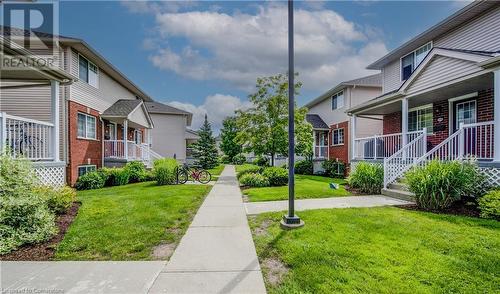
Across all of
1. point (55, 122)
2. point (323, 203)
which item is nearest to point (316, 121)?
point (323, 203)

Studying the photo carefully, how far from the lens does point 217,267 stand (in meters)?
3.99

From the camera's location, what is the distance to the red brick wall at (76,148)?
12.9 meters

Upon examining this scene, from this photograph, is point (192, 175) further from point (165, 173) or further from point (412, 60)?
point (412, 60)

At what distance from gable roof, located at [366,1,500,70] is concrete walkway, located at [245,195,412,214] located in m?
7.84

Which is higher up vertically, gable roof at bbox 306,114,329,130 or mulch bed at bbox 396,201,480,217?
gable roof at bbox 306,114,329,130

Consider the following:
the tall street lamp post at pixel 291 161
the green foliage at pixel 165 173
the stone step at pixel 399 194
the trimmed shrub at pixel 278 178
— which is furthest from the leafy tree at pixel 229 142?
the tall street lamp post at pixel 291 161

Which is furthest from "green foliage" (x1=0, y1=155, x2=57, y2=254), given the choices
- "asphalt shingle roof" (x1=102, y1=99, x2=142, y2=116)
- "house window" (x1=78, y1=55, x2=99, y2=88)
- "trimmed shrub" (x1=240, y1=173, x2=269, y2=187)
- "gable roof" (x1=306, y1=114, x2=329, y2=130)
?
"gable roof" (x1=306, y1=114, x2=329, y2=130)

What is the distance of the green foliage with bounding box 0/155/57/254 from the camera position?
4.82 m

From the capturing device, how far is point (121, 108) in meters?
17.5

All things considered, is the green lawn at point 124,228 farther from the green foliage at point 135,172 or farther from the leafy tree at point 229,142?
the leafy tree at point 229,142

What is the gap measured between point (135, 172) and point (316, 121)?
1609 centimetres

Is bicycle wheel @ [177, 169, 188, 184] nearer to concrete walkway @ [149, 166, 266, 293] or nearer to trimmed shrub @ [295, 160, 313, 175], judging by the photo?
concrete walkway @ [149, 166, 266, 293]

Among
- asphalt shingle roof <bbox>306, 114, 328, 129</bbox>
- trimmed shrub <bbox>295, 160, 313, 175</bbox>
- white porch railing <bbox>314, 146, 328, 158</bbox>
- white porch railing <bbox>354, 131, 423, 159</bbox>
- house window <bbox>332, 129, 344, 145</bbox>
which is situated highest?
asphalt shingle roof <bbox>306, 114, 328, 129</bbox>

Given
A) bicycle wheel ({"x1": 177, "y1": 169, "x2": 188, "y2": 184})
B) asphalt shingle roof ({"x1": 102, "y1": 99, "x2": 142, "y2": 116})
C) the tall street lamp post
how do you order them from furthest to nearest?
asphalt shingle roof ({"x1": 102, "y1": 99, "x2": 142, "y2": 116}) → bicycle wheel ({"x1": 177, "y1": 169, "x2": 188, "y2": 184}) → the tall street lamp post
